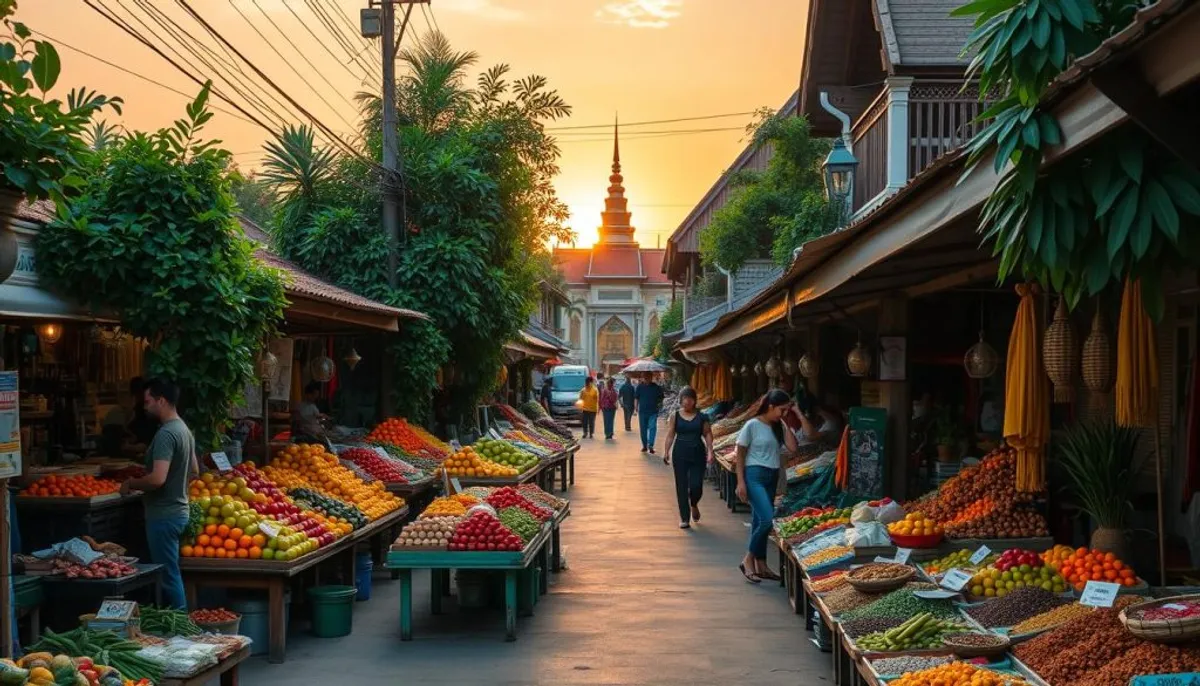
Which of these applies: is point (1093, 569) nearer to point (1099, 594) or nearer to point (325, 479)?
point (1099, 594)

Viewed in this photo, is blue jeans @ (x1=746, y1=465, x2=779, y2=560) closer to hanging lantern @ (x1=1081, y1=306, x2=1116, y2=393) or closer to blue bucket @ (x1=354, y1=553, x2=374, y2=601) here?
blue bucket @ (x1=354, y1=553, x2=374, y2=601)

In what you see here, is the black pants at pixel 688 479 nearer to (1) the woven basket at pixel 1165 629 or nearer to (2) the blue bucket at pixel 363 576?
(2) the blue bucket at pixel 363 576

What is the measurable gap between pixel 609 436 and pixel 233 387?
2781 cm

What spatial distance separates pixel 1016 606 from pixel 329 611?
16.8ft

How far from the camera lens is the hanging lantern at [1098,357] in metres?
5.89

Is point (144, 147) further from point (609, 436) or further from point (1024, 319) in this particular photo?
point (609, 436)

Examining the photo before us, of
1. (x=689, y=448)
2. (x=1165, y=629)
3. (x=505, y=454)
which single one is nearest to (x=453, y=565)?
(x=1165, y=629)

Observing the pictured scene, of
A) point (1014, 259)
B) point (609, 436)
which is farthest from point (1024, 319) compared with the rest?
point (609, 436)

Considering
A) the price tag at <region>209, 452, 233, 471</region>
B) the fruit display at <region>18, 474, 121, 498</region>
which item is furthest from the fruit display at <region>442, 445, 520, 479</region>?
the fruit display at <region>18, 474, 121, 498</region>

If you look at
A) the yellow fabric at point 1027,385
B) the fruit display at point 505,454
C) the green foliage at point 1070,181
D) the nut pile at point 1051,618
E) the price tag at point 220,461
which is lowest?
the nut pile at point 1051,618

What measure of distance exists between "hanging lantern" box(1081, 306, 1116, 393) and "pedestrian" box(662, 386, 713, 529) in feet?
26.0

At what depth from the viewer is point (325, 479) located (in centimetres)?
1135

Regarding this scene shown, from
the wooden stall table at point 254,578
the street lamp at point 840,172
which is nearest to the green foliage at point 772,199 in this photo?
the street lamp at point 840,172

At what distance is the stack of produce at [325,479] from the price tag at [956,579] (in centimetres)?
555
